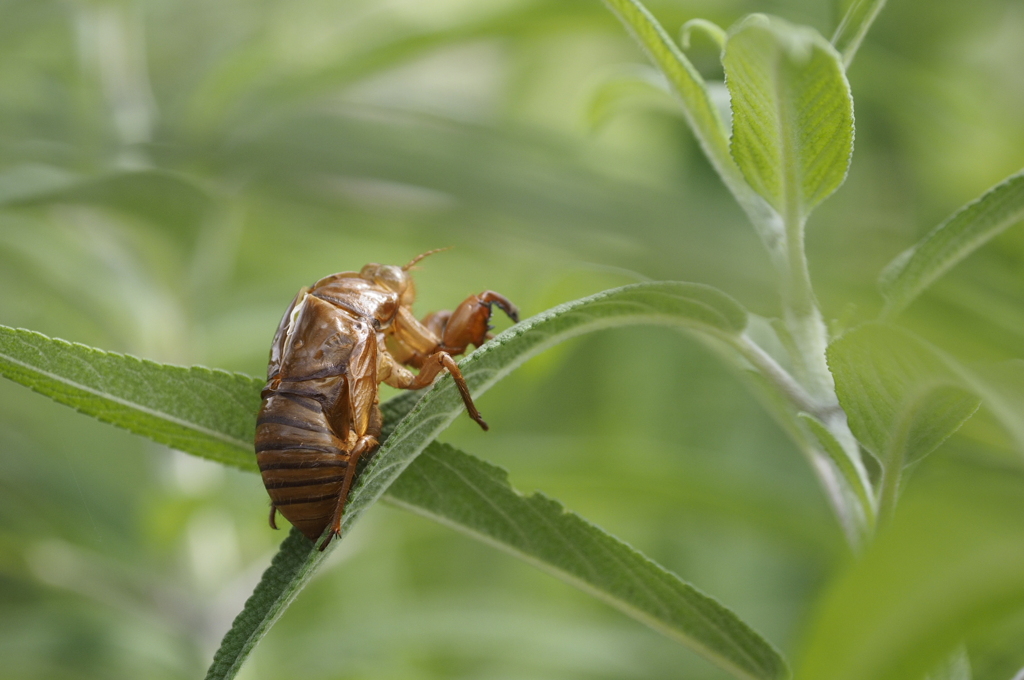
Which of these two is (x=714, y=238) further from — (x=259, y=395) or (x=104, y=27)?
(x=104, y=27)

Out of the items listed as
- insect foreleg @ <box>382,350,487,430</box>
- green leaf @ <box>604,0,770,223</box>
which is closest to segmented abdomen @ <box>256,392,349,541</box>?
insect foreleg @ <box>382,350,487,430</box>

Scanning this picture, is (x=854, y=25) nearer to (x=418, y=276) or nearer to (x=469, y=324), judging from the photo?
(x=469, y=324)

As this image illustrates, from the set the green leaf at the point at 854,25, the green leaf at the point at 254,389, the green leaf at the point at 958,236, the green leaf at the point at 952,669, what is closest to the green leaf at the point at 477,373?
the green leaf at the point at 254,389

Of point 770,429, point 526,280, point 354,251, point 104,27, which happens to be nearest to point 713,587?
point 770,429

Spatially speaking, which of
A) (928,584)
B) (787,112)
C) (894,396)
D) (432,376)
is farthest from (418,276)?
(928,584)

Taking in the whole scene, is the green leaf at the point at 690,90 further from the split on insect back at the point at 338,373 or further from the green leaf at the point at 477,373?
the split on insect back at the point at 338,373

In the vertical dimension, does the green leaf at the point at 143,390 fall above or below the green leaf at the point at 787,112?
below
